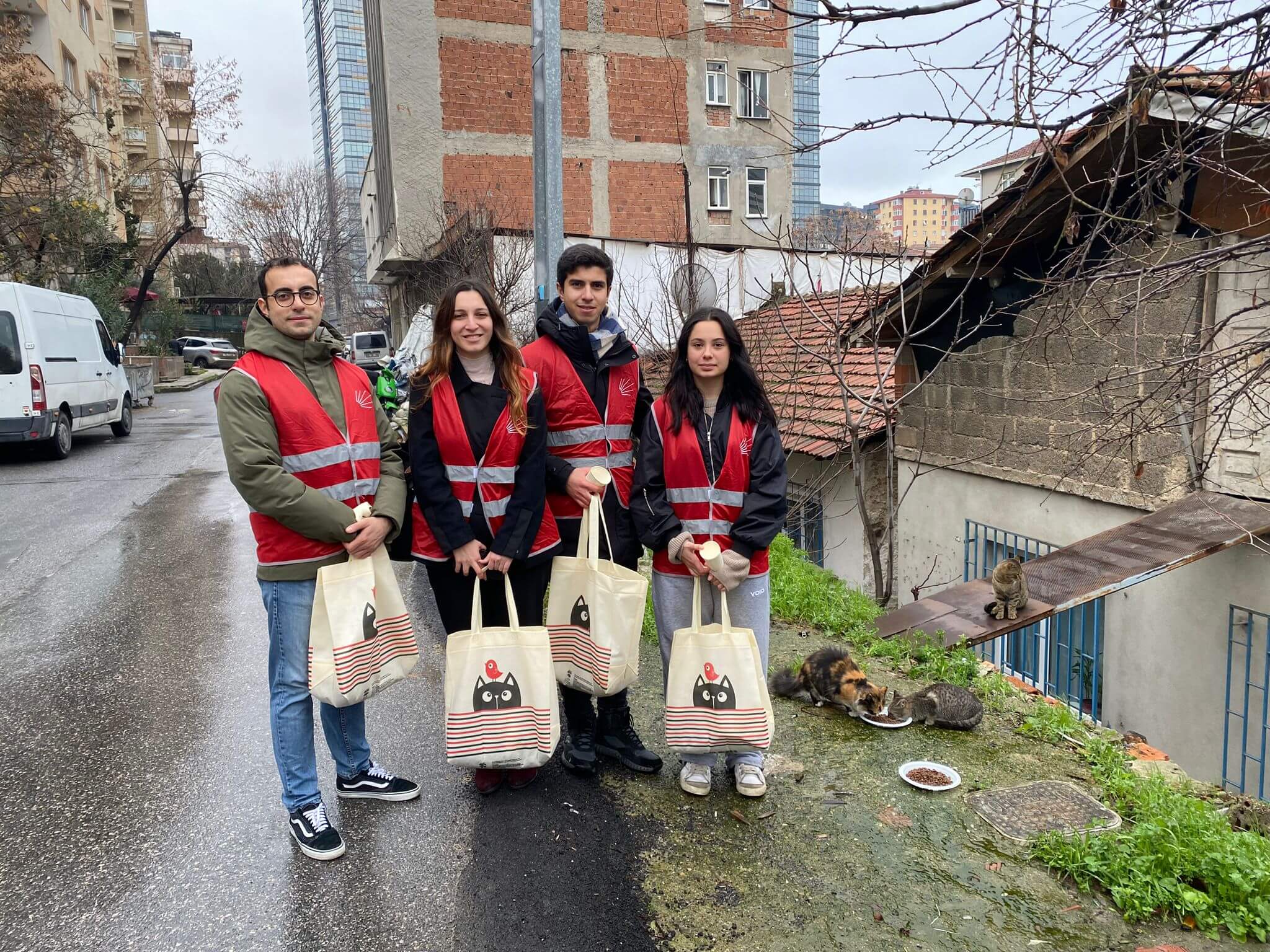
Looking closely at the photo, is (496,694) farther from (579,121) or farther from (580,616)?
(579,121)

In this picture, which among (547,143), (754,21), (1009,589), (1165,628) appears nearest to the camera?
(754,21)

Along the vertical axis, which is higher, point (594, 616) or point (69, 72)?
point (69, 72)

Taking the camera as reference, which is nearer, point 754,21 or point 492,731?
point 492,731

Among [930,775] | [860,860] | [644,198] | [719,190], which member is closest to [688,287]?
[930,775]

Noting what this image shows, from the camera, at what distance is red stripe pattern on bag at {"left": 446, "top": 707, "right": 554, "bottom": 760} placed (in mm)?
3234

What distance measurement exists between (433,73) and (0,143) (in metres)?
11.6

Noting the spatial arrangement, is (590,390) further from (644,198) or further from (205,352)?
(205,352)

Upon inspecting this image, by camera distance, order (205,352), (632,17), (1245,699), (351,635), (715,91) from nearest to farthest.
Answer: (351,635), (1245,699), (632,17), (715,91), (205,352)

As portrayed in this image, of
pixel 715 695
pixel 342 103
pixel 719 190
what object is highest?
pixel 342 103

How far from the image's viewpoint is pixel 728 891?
2.99m

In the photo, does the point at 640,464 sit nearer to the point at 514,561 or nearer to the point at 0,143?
the point at 514,561

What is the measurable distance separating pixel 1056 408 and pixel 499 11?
2412 centimetres

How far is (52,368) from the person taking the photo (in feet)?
41.6

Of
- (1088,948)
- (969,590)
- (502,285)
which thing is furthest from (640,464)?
(502,285)
